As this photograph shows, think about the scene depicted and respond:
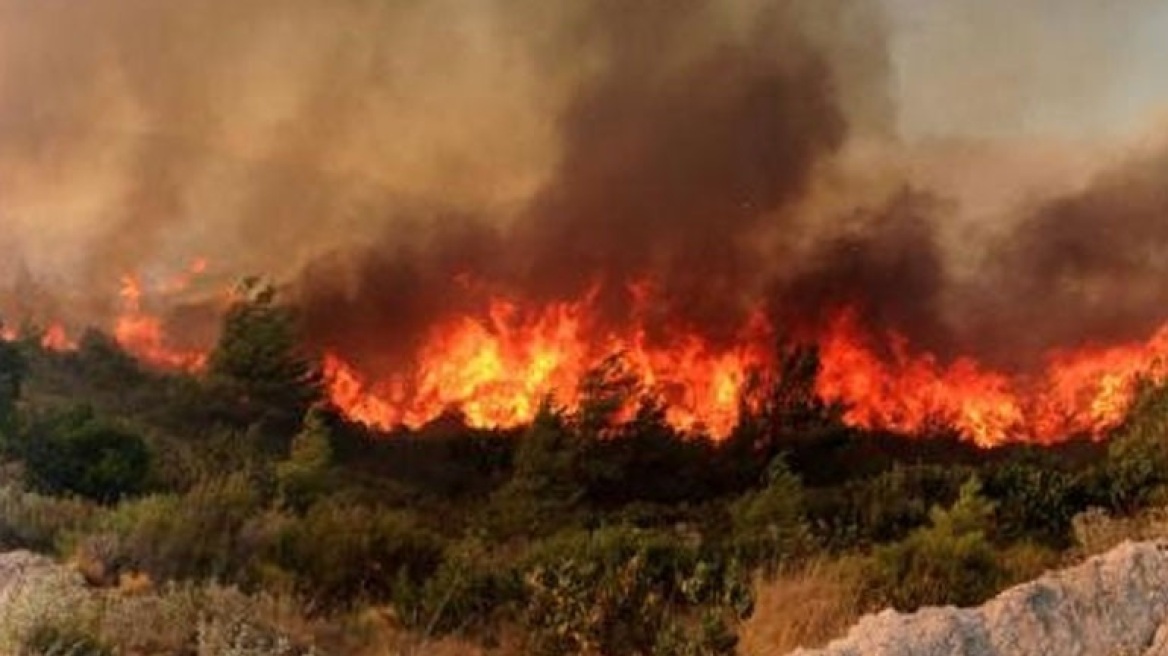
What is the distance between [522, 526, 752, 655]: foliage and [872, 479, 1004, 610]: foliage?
103cm

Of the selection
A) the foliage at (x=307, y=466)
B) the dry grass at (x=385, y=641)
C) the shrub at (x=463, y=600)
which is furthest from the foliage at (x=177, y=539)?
the foliage at (x=307, y=466)

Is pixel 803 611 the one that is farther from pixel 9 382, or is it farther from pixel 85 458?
pixel 9 382

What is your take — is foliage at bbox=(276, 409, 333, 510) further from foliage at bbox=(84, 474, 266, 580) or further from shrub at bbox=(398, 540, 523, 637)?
shrub at bbox=(398, 540, 523, 637)

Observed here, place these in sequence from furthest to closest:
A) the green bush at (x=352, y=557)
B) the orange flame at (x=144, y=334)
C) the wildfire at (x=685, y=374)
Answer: the wildfire at (x=685, y=374) < the orange flame at (x=144, y=334) < the green bush at (x=352, y=557)

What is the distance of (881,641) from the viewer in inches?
404

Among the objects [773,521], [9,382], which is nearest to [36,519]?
[9,382]

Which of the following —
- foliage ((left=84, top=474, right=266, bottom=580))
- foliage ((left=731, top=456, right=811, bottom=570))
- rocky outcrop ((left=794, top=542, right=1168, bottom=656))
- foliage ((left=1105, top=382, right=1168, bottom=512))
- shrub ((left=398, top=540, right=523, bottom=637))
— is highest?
foliage ((left=1105, top=382, right=1168, bottom=512))

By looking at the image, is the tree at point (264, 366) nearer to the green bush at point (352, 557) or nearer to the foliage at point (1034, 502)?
the green bush at point (352, 557)

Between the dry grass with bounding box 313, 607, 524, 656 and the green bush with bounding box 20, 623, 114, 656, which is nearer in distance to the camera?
the green bush with bounding box 20, 623, 114, 656

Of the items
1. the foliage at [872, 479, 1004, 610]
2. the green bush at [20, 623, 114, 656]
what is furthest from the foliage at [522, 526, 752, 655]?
the green bush at [20, 623, 114, 656]

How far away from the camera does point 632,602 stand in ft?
42.7

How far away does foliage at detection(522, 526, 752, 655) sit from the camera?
12250 mm

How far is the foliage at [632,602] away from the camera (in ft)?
40.2

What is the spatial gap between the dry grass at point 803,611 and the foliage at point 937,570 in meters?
0.24
